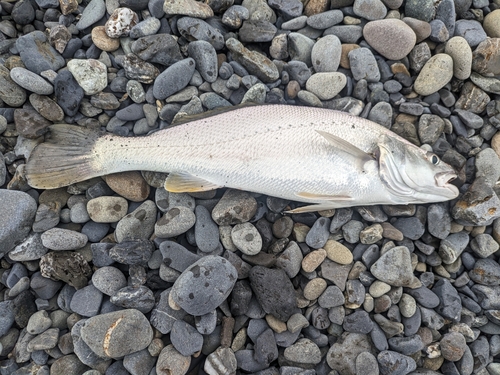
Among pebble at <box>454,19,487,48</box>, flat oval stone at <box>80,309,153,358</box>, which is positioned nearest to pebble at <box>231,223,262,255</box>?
flat oval stone at <box>80,309,153,358</box>

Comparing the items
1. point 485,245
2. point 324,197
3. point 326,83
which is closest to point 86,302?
point 324,197

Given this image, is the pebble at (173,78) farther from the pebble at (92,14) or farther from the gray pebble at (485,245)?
the gray pebble at (485,245)

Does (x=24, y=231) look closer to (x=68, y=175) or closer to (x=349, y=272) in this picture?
(x=68, y=175)

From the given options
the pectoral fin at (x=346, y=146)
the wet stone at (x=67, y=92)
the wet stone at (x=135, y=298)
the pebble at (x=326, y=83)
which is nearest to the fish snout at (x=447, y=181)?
the pectoral fin at (x=346, y=146)

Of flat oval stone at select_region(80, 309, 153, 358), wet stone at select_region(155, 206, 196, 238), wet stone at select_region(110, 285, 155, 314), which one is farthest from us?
wet stone at select_region(155, 206, 196, 238)

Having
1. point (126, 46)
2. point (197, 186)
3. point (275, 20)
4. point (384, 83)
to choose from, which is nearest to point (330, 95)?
point (384, 83)

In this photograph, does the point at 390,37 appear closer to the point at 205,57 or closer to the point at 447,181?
the point at 447,181

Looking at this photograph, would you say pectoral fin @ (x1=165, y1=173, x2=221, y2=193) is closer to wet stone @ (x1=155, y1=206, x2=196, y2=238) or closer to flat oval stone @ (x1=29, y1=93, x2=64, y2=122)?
wet stone @ (x1=155, y1=206, x2=196, y2=238)
